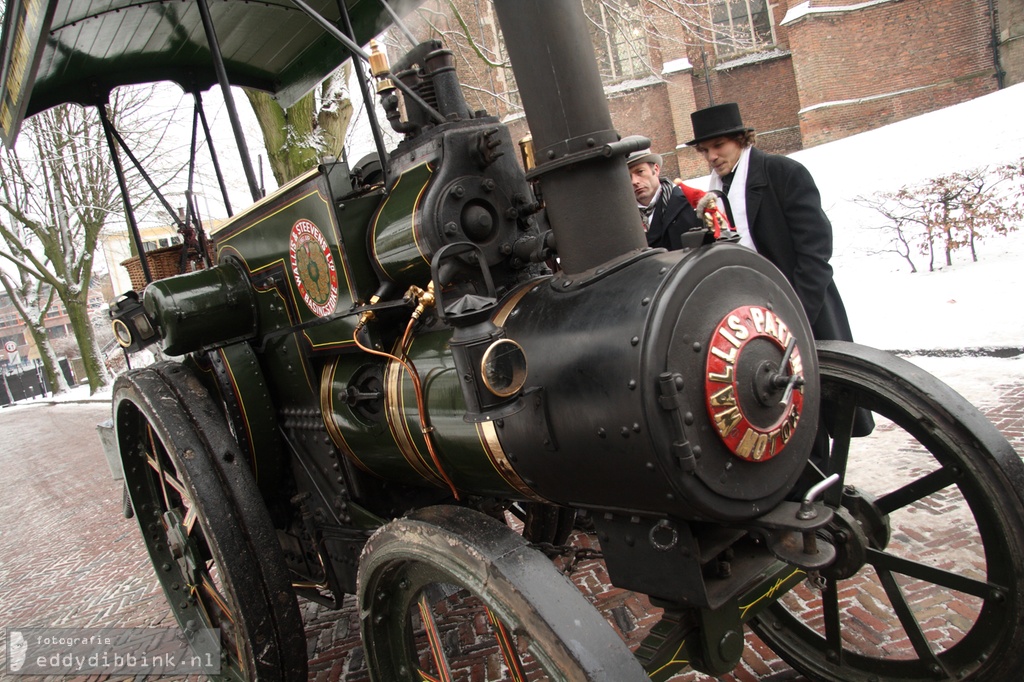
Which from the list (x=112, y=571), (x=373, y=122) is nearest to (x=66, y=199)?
(x=112, y=571)

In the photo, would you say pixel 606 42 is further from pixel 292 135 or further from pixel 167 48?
pixel 167 48

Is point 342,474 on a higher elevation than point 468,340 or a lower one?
lower

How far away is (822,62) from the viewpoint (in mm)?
18688

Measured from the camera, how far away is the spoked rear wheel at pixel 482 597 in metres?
1.47

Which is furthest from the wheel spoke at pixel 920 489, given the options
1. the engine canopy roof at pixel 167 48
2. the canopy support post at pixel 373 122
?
the engine canopy roof at pixel 167 48

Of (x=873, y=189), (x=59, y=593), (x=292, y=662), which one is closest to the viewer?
(x=292, y=662)

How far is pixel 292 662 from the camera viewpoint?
2.51 metres

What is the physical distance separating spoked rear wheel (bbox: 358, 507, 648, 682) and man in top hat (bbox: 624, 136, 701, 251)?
5.77 ft

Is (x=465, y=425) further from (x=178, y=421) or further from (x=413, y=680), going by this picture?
(x=178, y=421)

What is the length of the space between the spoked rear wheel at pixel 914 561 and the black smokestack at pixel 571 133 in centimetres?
88

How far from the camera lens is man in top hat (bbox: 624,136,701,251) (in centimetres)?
322

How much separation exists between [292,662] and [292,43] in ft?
9.16

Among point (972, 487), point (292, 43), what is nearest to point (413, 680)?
point (972, 487)

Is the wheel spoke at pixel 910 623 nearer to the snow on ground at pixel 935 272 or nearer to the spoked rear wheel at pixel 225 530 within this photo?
the spoked rear wheel at pixel 225 530
